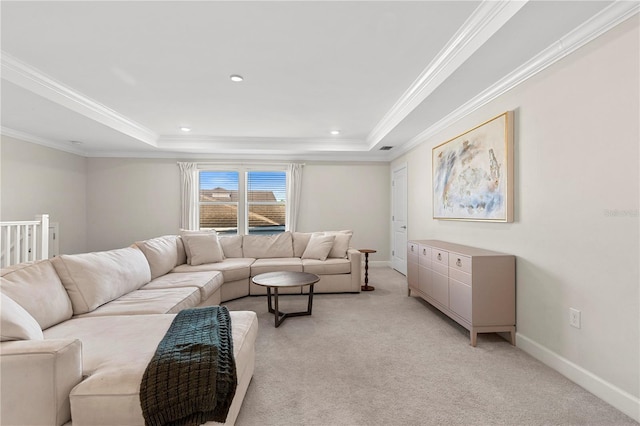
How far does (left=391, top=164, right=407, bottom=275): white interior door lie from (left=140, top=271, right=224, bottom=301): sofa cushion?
11.0 ft

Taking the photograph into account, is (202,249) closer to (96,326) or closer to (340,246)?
(340,246)

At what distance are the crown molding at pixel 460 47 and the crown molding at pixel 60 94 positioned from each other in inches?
147

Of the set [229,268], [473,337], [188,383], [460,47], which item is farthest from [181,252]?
[460,47]

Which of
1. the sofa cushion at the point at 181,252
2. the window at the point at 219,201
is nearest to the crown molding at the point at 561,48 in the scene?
the sofa cushion at the point at 181,252

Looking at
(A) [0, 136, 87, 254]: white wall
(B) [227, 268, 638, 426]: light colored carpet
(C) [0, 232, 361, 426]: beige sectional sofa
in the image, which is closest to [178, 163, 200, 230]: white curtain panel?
(C) [0, 232, 361, 426]: beige sectional sofa

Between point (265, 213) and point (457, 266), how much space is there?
13.4 feet

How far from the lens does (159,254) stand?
3480mm

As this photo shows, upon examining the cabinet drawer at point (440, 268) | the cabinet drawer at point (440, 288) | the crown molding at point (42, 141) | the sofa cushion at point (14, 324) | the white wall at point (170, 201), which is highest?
the crown molding at point (42, 141)

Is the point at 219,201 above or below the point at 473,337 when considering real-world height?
above

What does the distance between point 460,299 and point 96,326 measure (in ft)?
9.53

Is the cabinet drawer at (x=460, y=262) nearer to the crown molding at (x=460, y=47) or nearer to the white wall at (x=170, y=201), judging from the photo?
the crown molding at (x=460, y=47)

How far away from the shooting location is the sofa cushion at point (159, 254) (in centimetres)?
337

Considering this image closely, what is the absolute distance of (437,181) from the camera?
392cm

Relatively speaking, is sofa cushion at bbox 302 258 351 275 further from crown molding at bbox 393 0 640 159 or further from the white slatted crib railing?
the white slatted crib railing
